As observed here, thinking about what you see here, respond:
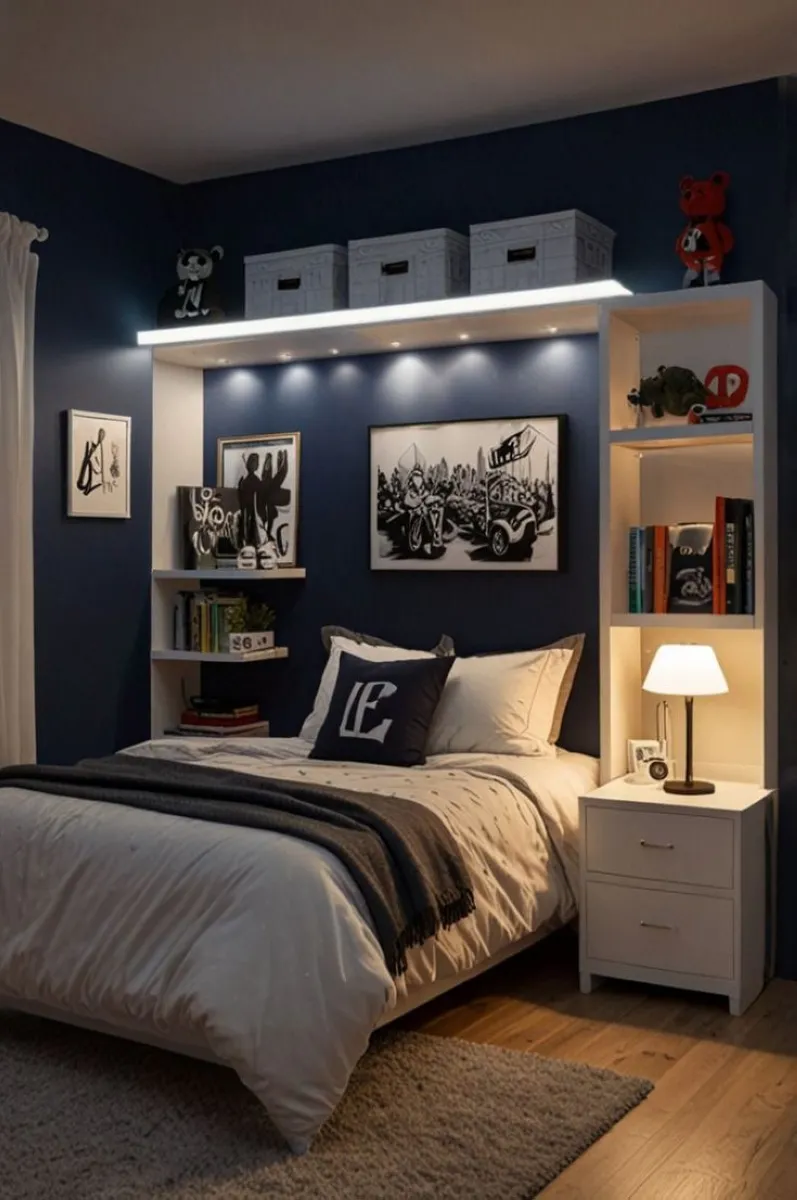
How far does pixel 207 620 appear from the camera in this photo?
5234 millimetres

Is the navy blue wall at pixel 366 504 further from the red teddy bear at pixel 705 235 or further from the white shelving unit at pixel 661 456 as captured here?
the red teddy bear at pixel 705 235

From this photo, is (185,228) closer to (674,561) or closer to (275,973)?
(674,561)

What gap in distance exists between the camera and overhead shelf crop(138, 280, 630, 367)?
172 inches

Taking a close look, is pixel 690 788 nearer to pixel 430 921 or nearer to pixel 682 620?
pixel 682 620

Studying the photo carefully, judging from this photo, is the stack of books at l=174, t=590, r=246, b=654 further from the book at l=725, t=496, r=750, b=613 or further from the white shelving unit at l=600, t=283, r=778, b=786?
the book at l=725, t=496, r=750, b=613

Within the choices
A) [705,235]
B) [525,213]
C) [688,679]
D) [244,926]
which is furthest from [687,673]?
[525,213]

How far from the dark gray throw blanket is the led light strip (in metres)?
1.76

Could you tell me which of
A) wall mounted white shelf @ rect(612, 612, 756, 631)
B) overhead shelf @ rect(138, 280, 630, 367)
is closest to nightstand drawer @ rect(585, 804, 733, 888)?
wall mounted white shelf @ rect(612, 612, 756, 631)

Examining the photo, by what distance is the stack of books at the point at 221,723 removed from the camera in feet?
17.1

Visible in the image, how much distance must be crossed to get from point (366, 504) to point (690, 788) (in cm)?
179

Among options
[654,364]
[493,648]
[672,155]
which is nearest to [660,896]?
[493,648]

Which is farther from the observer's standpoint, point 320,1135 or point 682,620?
point 682,620

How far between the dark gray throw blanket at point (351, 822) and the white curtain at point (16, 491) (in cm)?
77

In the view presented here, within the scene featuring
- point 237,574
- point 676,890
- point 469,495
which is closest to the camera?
point 676,890
